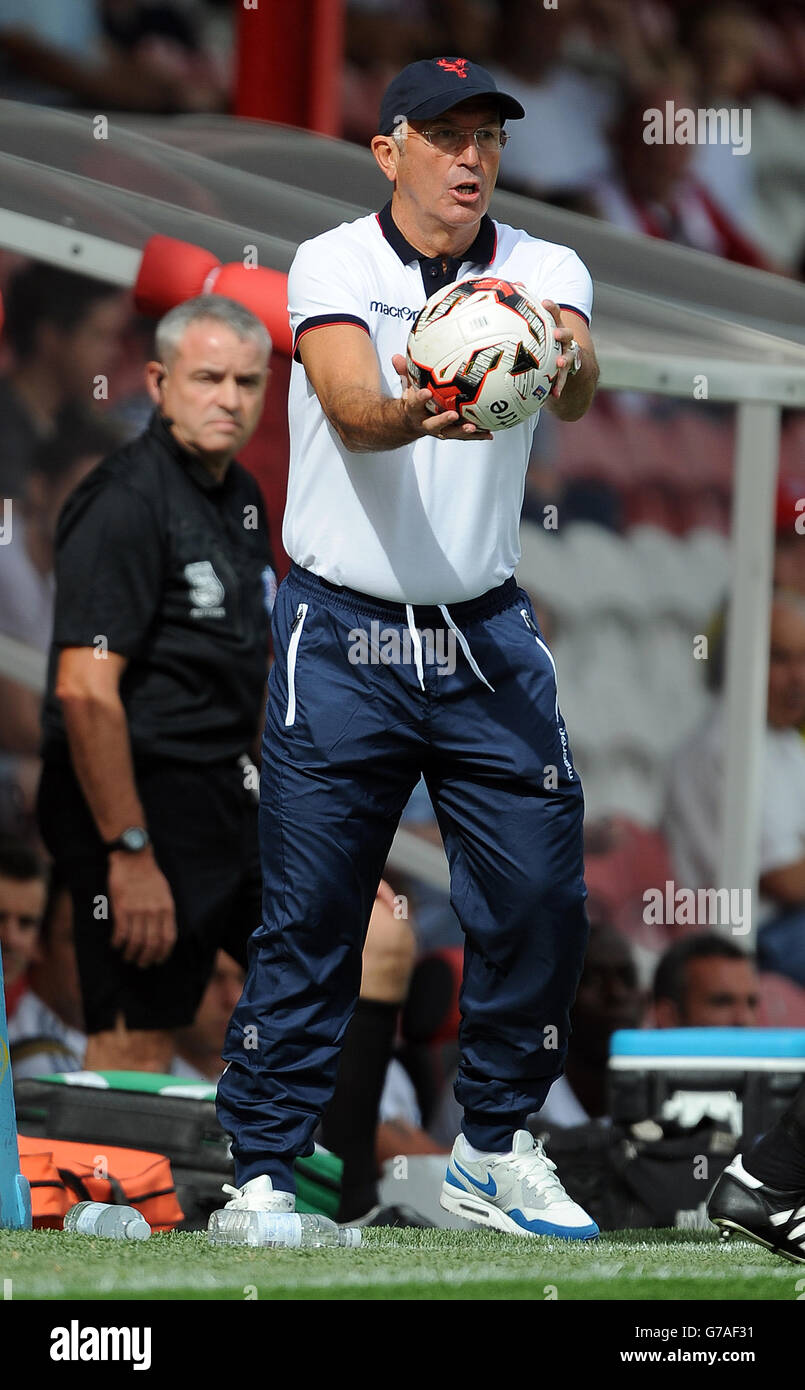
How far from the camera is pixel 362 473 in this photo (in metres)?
3.54

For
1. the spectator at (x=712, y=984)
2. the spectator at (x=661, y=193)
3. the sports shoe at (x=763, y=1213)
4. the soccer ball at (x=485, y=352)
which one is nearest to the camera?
the soccer ball at (x=485, y=352)

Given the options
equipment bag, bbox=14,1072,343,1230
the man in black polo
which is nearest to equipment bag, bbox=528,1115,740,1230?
equipment bag, bbox=14,1072,343,1230

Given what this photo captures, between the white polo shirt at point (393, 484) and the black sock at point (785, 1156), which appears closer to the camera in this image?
the black sock at point (785, 1156)

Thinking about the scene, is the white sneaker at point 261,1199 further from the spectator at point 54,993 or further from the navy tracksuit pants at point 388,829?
the spectator at point 54,993

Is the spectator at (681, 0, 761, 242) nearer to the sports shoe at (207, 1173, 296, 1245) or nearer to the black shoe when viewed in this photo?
the black shoe

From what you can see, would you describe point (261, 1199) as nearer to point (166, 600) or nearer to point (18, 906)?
point (166, 600)

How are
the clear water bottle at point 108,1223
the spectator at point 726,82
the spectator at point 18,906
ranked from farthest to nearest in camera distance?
the spectator at point 726,82 < the spectator at point 18,906 < the clear water bottle at point 108,1223

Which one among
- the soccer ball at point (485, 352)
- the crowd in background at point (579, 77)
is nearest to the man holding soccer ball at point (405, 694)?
the soccer ball at point (485, 352)

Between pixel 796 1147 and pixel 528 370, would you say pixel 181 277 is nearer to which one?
pixel 528 370

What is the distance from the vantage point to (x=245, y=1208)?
3436 mm

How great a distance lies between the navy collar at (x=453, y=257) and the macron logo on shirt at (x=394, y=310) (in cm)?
9

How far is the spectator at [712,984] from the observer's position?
18.9 ft

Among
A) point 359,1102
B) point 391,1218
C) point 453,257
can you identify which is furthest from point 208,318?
point 391,1218
